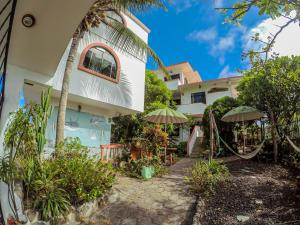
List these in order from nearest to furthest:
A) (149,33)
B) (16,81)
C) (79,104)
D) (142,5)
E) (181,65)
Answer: (16,81) < (142,5) < (79,104) < (149,33) < (181,65)

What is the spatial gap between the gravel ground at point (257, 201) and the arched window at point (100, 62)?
7.13m

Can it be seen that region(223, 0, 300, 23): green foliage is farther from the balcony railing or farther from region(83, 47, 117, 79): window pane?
region(83, 47, 117, 79): window pane

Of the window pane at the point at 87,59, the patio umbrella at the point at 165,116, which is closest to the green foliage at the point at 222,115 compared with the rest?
the patio umbrella at the point at 165,116

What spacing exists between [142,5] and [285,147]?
853cm

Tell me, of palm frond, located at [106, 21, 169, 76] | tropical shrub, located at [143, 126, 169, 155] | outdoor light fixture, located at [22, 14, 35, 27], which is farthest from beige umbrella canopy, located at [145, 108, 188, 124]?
outdoor light fixture, located at [22, 14, 35, 27]

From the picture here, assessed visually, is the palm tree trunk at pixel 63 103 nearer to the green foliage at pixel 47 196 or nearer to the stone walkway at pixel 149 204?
the green foliage at pixel 47 196

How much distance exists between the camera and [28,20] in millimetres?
3725

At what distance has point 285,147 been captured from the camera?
896 centimetres

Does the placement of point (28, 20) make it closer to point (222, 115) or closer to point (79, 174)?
point (79, 174)

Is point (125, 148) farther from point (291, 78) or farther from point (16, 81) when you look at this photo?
point (291, 78)

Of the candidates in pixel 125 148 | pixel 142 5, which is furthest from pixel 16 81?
pixel 125 148

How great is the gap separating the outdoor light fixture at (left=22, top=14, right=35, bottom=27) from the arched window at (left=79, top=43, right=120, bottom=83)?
16.3 feet

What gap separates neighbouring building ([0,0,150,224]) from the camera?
3.65m

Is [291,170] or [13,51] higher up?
[13,51]
